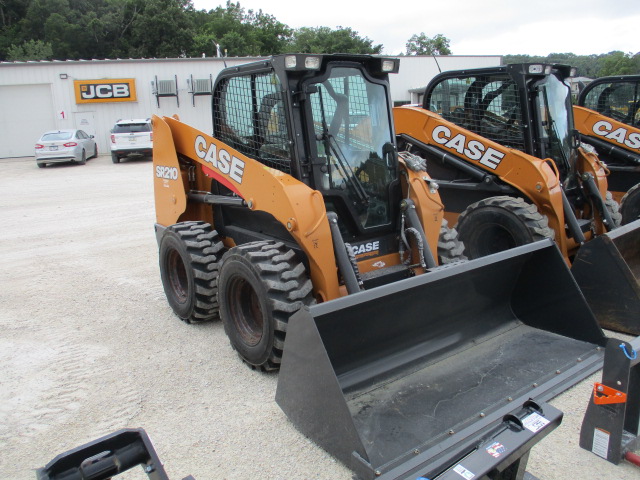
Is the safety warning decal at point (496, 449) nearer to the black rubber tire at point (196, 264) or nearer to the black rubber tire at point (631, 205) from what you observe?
the black rubber tire at point (196, 264)

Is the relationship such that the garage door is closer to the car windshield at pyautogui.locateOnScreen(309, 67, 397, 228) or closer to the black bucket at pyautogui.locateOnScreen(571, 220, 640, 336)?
the car windshield at pyautogui.locateOnScreen(309, 67, 397, 228)

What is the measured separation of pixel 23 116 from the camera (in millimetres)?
24734

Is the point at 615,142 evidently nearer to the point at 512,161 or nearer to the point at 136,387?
the point at 512,161

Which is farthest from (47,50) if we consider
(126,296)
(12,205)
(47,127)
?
(126,296)

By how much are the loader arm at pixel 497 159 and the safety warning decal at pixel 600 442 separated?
292 centimetres

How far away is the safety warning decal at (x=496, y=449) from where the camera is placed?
234cm

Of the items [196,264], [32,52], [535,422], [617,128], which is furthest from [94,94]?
[32,52]

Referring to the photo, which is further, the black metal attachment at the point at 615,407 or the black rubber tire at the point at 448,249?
the black rubber tire at the point at 448,249

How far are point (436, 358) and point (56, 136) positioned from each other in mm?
19649

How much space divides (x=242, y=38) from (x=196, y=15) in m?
13.8

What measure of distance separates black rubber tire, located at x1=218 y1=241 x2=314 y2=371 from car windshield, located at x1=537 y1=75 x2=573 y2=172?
145 inches

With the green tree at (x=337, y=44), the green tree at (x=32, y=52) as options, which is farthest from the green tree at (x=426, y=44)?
the green tree at (x=32, y=52)

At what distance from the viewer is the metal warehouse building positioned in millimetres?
24281

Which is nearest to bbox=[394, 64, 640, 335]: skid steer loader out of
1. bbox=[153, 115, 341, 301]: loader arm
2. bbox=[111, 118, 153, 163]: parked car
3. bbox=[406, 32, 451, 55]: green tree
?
bbox=[153, 115, 341, 301]: loader arm
